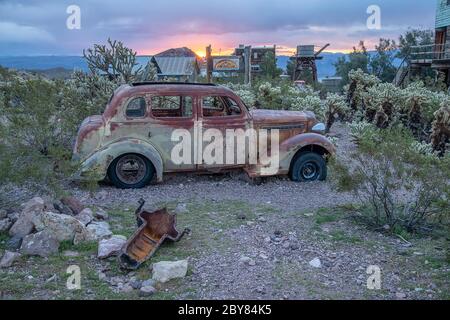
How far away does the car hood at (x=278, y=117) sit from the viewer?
8398 millimetres

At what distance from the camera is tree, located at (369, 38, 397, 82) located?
3572cm

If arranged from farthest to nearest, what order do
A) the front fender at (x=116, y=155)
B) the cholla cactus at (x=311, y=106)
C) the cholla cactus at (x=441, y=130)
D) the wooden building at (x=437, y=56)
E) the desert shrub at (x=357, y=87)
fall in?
the wooden building at (x=437, y=56)
the desert shrub at (x=357, y=87)
the cholla cactus at (x=311, y=106)
the cholla cactus at (x=441, y=130)
the front fender at (x=116, y=155)

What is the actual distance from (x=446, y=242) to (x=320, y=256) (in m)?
1.61

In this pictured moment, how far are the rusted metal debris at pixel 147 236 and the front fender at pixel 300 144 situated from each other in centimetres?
310

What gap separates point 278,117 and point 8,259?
5.10 m

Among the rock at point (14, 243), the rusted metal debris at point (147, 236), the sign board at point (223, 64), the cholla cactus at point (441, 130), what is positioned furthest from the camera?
the sign board at point (223, 64)

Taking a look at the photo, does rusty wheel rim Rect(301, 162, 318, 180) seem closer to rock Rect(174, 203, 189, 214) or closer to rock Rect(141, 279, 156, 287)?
rock Rect(174, 203, 189, 214)

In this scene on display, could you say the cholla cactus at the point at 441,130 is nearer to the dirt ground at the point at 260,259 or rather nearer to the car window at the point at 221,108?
the dirt ground at the point at 260,259

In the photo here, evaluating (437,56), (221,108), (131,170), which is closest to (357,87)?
(221,108)

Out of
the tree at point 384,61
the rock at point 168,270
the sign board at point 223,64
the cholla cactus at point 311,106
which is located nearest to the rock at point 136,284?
the rock at point 168,270

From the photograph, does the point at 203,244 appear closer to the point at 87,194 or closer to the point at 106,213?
the point at 106,213

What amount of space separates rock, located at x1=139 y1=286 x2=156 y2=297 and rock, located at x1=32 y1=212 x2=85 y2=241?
1.50m

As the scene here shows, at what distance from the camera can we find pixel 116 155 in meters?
7.80

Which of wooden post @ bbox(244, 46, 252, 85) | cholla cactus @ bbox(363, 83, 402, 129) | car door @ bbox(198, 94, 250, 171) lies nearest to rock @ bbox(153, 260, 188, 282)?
car door @ bbox(198, 94, 250, 171)
